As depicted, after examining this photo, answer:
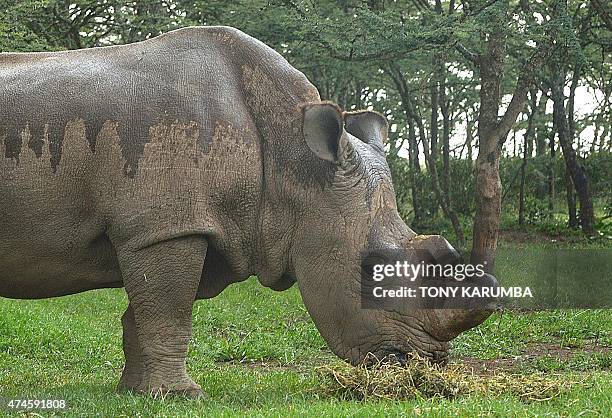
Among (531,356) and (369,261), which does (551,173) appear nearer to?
(531,356)

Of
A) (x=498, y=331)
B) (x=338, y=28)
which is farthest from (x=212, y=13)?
(x=498, y=331)

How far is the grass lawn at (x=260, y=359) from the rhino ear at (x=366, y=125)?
5.40ft

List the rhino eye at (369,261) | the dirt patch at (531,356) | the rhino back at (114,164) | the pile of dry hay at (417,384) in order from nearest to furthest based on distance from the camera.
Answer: the pile of dry hay at (417,384) → the rhino back at (114,164) → the rhino eye at (369,261) → the dirt patch at (531,356)

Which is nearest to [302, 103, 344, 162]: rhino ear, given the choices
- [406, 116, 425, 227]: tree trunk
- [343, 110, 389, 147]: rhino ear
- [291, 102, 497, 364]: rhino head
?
[291, 102, 497, 364]: rhino head

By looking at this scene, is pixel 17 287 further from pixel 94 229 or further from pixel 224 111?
pixel 224 111

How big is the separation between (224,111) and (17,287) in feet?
5.76

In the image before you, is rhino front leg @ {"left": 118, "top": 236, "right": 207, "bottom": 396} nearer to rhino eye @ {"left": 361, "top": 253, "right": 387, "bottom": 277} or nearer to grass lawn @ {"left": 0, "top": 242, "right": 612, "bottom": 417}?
grass lawn @ {"left": 0, "top": 242, "right": 612, "bottom": 417}

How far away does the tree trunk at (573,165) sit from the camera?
20750mm

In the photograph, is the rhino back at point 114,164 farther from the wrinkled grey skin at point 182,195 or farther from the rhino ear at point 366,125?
the rhino ear at point 366,125

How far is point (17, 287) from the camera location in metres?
6.52

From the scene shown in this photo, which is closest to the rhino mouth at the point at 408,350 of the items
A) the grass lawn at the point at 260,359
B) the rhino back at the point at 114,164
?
the grass lawn at the point at 260,359

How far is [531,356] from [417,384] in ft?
11.5

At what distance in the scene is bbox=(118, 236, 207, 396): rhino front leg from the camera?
6.12 metres

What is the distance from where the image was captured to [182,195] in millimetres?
6086
